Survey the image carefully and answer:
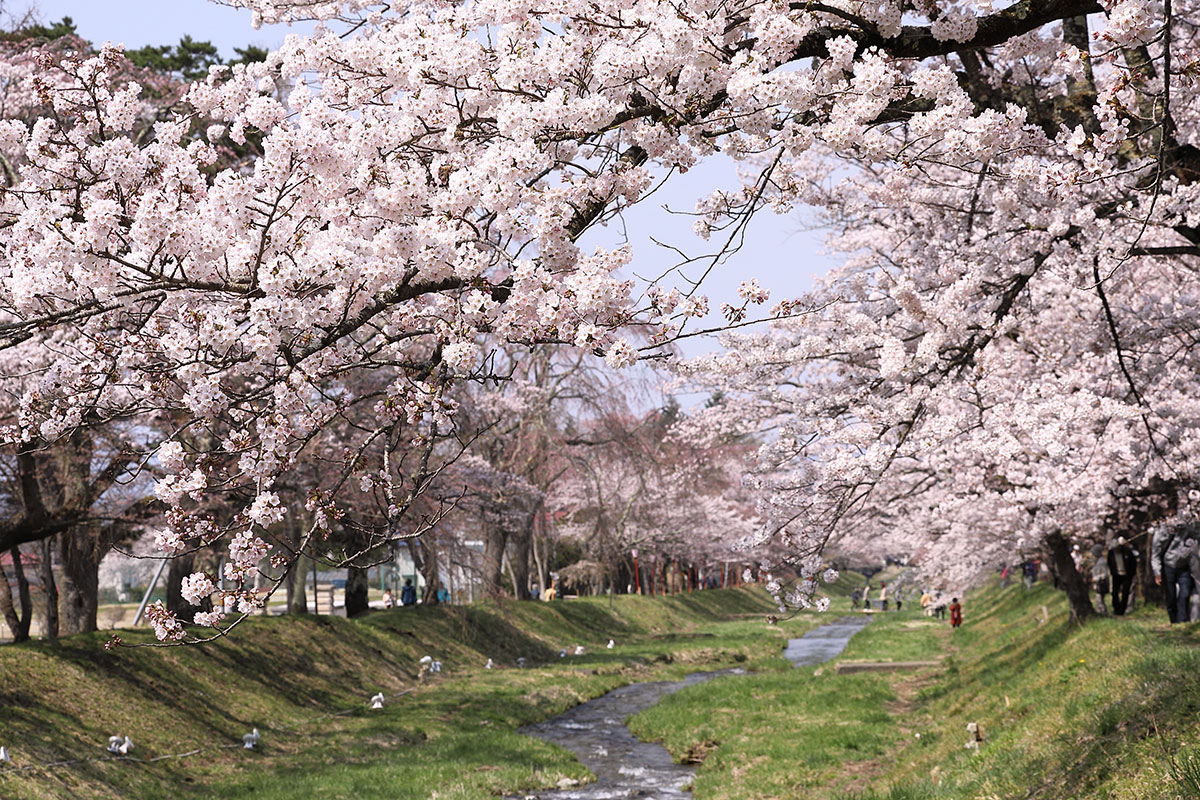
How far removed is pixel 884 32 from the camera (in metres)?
5.33

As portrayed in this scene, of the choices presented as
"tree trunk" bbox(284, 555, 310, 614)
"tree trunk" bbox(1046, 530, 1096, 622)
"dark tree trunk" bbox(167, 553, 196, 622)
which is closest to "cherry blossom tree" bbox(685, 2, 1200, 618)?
"tree trunk" bbox(1046, 530, 1096, 622)

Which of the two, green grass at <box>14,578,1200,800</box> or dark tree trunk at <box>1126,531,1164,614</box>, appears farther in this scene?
dark tree trunk at <box>1126,531,1164,614</box>

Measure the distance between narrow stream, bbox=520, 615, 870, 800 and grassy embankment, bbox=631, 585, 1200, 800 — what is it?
1.52 feet

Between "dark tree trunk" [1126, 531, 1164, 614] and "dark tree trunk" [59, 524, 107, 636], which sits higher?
"dark tree trunk" [59, 524, 107, 636]

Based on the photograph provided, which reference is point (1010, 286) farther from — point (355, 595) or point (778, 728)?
point (355, 595)

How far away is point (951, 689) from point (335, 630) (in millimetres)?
13617

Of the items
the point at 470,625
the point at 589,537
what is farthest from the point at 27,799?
the point at 589,537

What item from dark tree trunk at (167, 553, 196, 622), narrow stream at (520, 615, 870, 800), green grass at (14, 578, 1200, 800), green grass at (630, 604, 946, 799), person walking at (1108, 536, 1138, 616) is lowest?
narrow stream at (520, 615, 870, 800)

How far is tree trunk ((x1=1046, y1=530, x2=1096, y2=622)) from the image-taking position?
17.4 meters

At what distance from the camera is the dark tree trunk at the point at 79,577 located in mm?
17109

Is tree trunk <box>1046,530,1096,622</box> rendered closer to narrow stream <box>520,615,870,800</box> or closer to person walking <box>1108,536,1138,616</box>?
person walking <box>1108,536,1138,616</box>

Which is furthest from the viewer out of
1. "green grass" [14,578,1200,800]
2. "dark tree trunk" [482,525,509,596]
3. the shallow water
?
the shallow water

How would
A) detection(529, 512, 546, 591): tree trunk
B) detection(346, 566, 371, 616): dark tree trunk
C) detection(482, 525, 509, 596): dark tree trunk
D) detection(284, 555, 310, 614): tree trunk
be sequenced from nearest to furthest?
detection(284, 555, 310, 614): tree trunk, detection(346, 566, 371, 616): dark tree trunk, detection(482, 525, 509, 596): dark tree trunk, detection(529, 512, 546, 591): tree trunk

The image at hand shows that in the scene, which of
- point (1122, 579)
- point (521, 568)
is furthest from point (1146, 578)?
point (521, 568)
